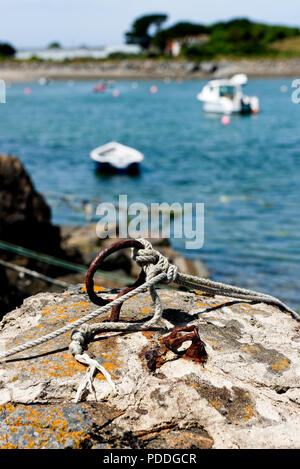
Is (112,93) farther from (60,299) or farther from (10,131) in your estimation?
(60,299)

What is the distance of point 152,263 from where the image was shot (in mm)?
2658

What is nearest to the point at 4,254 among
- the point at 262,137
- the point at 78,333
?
the point at 78,333

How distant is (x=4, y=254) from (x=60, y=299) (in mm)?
5453

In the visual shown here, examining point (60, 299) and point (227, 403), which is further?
point (60, 299)

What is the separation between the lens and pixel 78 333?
2.41 meters

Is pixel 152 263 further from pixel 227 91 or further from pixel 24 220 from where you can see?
pixel 227 91

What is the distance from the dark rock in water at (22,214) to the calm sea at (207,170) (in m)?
3.95

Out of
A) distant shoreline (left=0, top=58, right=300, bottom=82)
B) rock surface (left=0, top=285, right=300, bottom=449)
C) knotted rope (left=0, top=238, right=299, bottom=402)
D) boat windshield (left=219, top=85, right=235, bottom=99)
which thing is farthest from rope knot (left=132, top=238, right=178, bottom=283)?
distant shoreline (left=0, top=58, right=300, bottom=82)

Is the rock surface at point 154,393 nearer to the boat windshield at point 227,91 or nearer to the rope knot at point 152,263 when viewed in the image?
the rope knot at point 152,263

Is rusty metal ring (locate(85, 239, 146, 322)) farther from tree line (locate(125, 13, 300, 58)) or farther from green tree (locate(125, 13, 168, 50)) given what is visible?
green tree (locate(125, 13, 168, 50))
